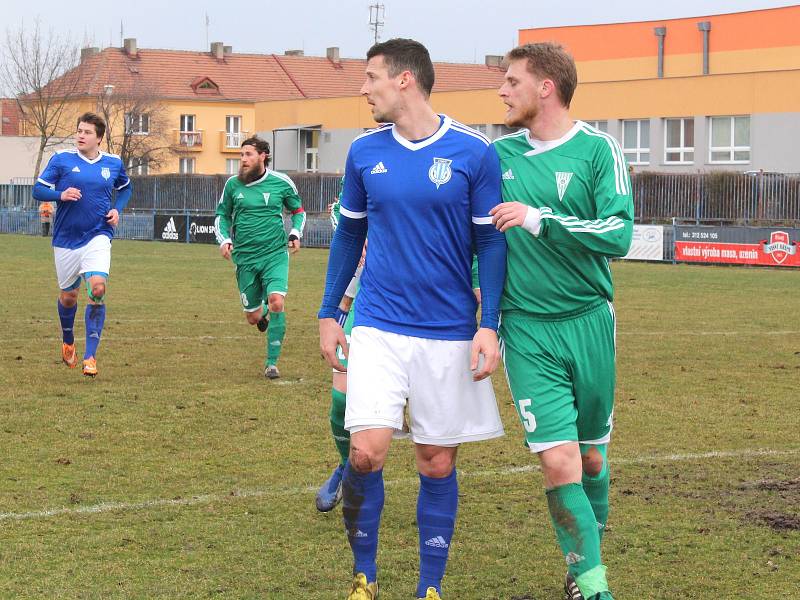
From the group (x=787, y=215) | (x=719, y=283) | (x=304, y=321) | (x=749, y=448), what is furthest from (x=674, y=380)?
(x=787, y=215)

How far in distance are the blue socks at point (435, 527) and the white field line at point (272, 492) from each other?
6.65ft

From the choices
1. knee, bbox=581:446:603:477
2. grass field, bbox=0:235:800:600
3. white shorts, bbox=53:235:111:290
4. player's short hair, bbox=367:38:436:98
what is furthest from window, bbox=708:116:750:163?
player's short hair, bbox=367:38:436:98

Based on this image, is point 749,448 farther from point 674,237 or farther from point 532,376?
point 674,237

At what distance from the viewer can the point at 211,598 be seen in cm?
527

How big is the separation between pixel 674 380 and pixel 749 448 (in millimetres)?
3304

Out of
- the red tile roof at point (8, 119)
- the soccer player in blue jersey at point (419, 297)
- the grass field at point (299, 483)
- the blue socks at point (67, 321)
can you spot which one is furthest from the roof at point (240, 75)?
the soccer player in blue jersey at point (419, 297)

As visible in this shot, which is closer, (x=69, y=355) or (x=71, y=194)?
(x=71, y=194)

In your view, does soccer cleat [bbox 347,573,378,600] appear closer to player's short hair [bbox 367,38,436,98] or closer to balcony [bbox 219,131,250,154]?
player's short hair [bbox 367,38,436,98]

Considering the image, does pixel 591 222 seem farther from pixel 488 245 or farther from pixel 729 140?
pixel 729 140

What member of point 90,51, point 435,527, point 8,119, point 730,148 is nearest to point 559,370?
point 435,527

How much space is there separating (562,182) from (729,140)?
45522 mm

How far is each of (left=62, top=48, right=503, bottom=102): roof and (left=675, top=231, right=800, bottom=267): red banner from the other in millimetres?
56047

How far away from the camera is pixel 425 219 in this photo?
16.4 ft

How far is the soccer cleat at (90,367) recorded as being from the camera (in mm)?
11516
